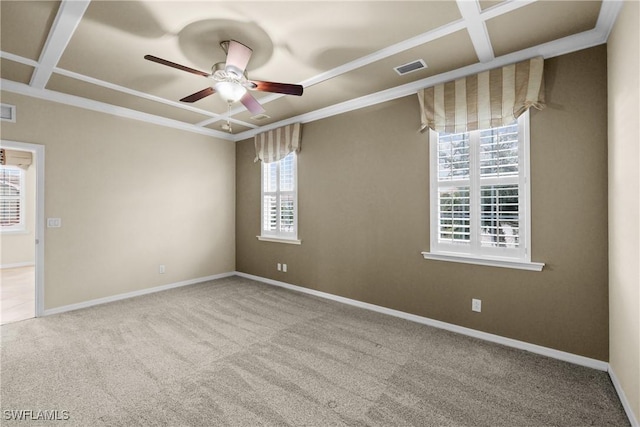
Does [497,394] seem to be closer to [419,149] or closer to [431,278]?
[431,278]

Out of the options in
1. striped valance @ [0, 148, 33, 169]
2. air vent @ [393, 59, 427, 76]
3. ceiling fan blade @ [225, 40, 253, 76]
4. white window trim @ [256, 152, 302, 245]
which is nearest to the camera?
ceiling fan blade @ [225, 40, 253, 76]

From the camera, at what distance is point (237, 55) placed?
2533mm

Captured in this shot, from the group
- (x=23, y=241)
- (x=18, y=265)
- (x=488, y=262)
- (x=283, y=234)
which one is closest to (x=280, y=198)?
(x=283, y=234)

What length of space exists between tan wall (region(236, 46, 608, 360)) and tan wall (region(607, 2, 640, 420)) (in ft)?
0.53

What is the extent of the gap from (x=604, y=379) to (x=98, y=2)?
4.79 meters

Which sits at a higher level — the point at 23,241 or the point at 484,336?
the point at 23,241

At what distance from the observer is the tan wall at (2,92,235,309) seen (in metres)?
3.83

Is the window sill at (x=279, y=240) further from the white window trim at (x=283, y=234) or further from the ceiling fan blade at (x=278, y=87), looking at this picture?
the ceiling fan blade at (x=278, y=87)

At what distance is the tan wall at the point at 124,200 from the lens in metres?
3.83

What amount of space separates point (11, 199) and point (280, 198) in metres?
6.45

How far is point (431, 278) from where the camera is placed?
11.2 feet

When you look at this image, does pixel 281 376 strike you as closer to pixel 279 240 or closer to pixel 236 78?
pixel 236 78

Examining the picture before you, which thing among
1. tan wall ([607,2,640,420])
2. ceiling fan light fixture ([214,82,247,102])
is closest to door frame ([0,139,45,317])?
ceiling fan light fixture ([214,82,247,102])

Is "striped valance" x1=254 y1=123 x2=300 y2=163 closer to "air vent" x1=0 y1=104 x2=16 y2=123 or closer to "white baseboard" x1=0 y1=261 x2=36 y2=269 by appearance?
"air vent" x1=0 y1=104 x2=16 y2=123
